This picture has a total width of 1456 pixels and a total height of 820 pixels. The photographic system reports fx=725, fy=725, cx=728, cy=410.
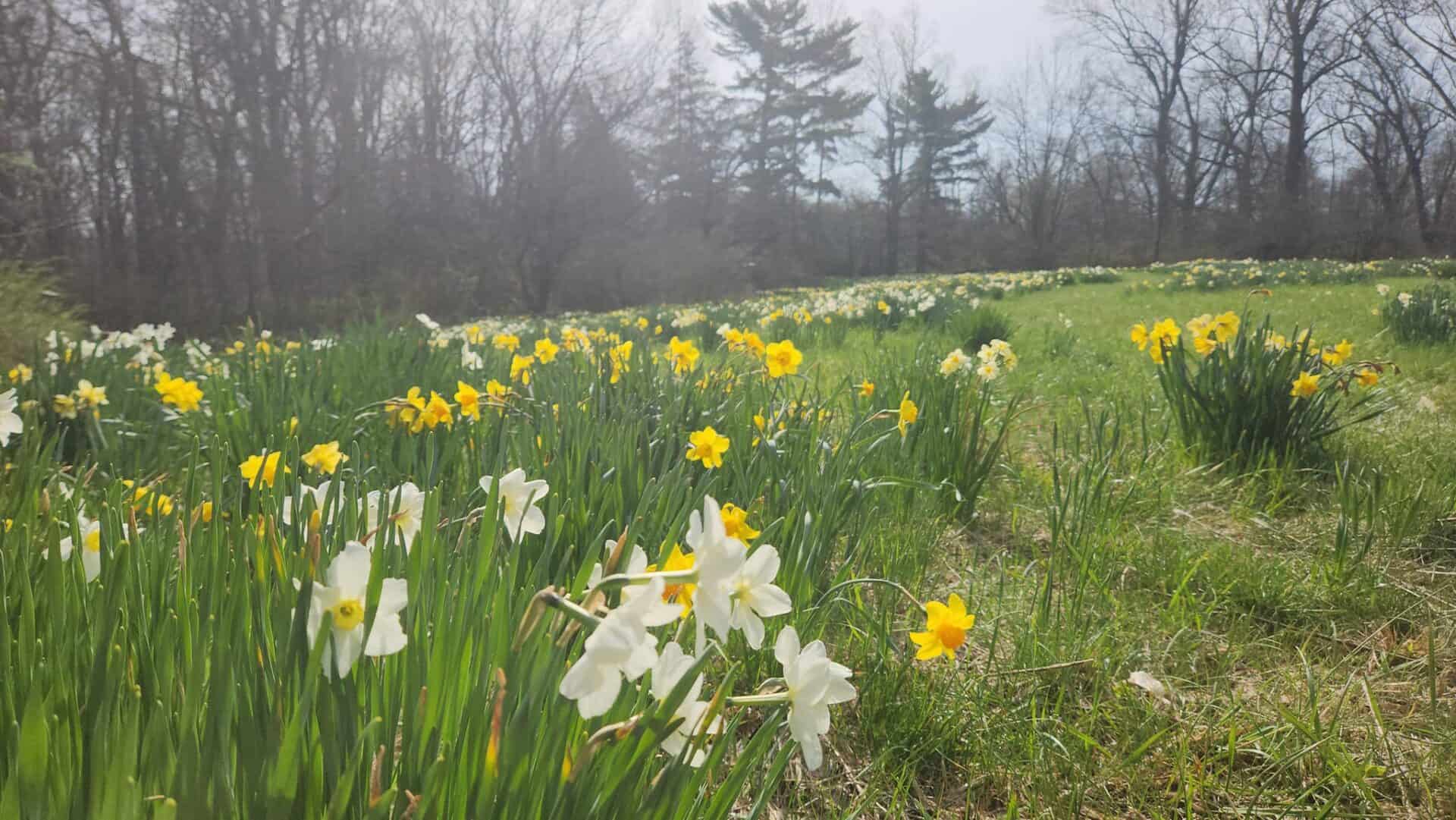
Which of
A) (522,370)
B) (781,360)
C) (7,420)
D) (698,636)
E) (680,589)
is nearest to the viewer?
(698,636)

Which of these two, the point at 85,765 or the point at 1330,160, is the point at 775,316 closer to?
the point at 85,765

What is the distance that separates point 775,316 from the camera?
623 centimetres

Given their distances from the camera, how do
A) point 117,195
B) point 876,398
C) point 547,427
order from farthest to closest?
point 117,195 < point 876,398 < point 547,427

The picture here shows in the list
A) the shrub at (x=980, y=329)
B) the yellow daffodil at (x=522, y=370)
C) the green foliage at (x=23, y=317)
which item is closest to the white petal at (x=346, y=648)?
the yellow daffodil at (x=522, y=370)

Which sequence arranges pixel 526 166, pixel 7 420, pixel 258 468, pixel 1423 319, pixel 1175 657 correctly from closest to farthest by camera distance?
pixel 258 468 → pixel 7 420 → pixel 1175 657 → pixel 1423 319 → pixel 526 166

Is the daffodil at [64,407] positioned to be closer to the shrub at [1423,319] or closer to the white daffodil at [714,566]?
the white daffodil at [714,566]

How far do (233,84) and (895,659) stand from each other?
1962 cm

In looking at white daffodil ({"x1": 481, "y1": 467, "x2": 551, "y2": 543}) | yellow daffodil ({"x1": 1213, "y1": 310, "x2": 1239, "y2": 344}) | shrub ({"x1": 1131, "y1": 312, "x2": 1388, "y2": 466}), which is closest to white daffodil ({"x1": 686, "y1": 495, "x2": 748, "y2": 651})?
white daffodil ({"x1": 481, "y1": 467, "x2": 551, "y2": 543})

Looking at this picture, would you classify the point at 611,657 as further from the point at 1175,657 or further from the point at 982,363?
the point at 982,363

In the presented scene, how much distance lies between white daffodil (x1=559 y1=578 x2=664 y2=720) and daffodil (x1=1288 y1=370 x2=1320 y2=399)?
2714 mm

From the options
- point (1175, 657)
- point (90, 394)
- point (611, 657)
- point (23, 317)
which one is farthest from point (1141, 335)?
point (23, 317)

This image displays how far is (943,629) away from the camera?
955 millimetres

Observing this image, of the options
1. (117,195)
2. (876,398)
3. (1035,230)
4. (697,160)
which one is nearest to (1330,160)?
(1035,230)

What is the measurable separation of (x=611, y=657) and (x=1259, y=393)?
2.79 m
